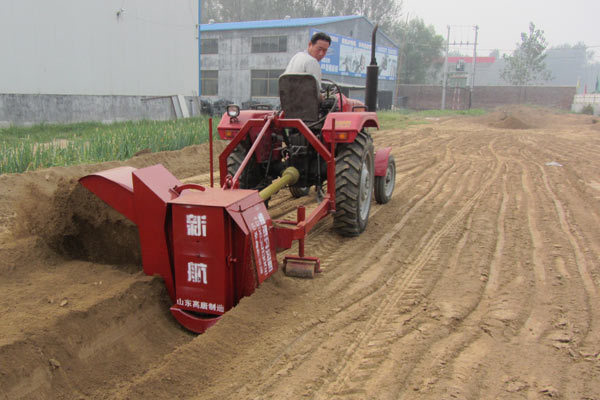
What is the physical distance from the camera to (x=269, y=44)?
1027 inches

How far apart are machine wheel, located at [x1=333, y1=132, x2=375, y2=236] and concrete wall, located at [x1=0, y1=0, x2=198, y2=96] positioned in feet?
37.5

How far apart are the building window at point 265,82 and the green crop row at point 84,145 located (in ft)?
48.6

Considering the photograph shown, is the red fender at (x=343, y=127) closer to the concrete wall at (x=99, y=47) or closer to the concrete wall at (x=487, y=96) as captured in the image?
the concrete wall at (x=99, y=47)

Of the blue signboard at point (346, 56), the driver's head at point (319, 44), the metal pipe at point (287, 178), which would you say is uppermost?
the blue signboard at point (346, 56)

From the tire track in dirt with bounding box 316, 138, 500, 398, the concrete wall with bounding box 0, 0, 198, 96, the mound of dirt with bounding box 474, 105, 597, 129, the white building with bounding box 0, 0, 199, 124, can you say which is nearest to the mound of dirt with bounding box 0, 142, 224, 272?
the tire track in dirt with bounding box 316, 138, 500, 398

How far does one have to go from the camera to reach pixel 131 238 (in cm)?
337

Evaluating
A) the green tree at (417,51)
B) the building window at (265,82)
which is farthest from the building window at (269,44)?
the green tree at (417,51)

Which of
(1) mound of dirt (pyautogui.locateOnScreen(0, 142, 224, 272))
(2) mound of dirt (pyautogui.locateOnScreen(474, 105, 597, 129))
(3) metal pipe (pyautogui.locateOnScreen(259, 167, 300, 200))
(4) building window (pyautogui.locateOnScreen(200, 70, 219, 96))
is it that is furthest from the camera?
(4) building window (pyautogui.locateOnScreen(200, 70, 219, 96))

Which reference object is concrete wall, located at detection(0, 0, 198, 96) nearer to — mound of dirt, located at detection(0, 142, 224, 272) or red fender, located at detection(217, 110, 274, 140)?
red fender, located at detection(217, 110, 274, 140)

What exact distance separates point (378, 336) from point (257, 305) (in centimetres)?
78

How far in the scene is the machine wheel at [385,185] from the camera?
20.2 ft

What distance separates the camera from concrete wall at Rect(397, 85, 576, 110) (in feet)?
121

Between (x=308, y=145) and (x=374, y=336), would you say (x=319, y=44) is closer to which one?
(x=308, y=145)

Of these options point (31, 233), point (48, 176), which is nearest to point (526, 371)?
point (31, 233)
